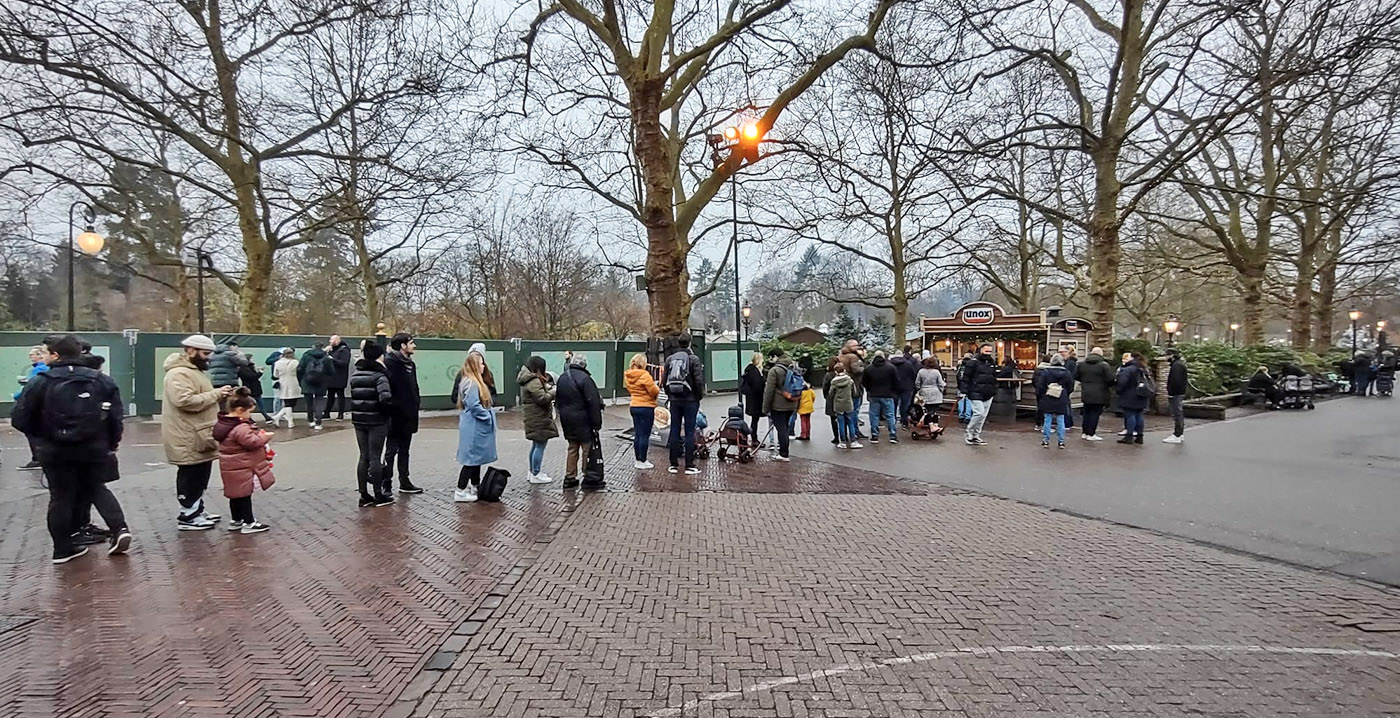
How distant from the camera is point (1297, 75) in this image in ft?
35.4

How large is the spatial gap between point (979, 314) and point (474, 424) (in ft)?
49.5

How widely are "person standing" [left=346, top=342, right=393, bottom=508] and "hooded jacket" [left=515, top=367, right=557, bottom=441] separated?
57.2 inches

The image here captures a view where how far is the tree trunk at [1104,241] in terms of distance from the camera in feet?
59.0

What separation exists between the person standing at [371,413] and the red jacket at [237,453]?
0.88 metres

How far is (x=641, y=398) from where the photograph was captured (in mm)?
9164

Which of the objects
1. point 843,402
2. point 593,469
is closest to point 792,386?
point 843,402

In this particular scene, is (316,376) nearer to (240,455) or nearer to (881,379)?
(240,455)

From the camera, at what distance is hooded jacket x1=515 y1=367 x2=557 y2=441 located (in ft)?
26.1

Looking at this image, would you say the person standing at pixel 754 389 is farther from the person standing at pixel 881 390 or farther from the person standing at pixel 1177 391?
the person standing at pixel 1177 391

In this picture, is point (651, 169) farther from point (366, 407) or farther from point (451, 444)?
point (366, 407)

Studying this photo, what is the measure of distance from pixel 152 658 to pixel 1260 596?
6.97 metres

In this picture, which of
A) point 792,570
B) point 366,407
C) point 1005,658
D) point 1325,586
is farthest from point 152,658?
point 1325,586

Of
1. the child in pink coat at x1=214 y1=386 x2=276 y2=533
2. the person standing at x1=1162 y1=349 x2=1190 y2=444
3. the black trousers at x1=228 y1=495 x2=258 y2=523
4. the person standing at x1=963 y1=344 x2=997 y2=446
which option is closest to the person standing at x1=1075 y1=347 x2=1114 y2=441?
the person standing at x1=1162 y1=349 x2=1190 y2=444

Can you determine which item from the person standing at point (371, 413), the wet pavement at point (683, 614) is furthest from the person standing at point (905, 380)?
the person standing at point (371, 413)
